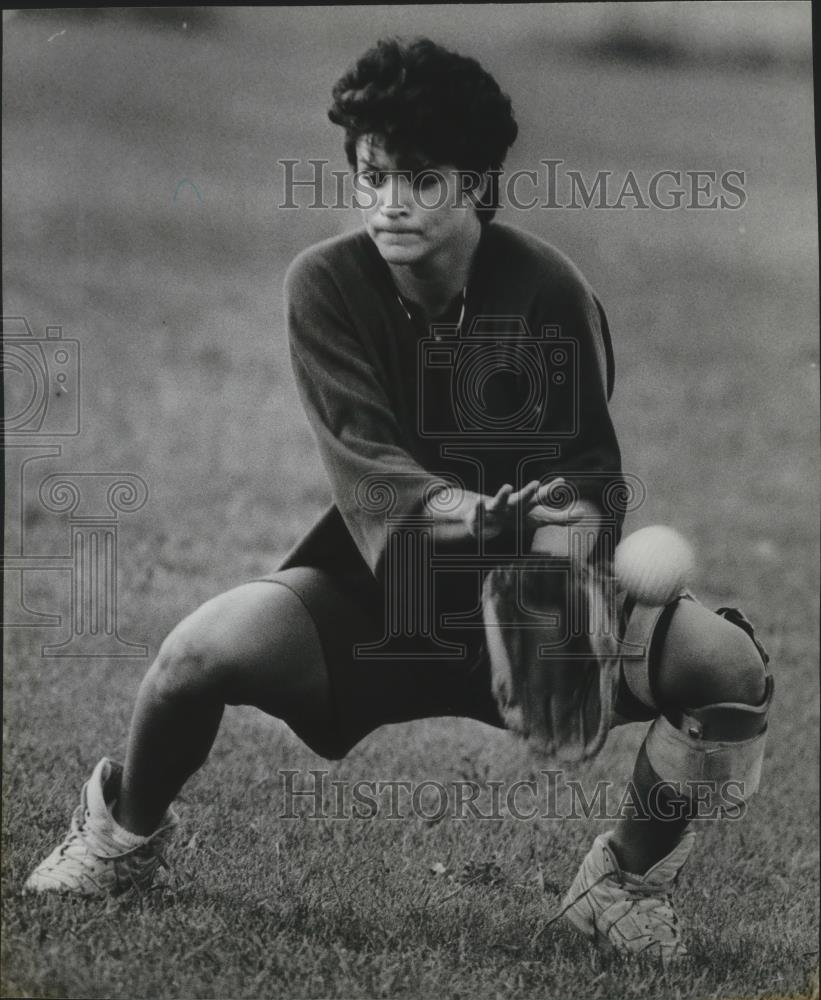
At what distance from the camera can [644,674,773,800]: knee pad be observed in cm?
320

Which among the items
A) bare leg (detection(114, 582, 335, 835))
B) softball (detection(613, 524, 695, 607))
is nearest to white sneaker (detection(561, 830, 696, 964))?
softball (detection(613, 524, 695, 607))

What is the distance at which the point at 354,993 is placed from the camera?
3.14m

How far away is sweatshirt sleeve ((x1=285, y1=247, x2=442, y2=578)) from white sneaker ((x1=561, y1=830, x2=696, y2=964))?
81 centimetres

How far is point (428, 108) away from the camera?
322 cm

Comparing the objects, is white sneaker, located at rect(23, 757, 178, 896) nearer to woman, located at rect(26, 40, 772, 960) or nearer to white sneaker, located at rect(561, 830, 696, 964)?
woman, located at rect(26, 40, 772, 960)

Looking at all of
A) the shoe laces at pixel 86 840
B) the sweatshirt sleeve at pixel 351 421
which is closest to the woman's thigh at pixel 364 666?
the sweatshirt sleeve at pixel 351 421

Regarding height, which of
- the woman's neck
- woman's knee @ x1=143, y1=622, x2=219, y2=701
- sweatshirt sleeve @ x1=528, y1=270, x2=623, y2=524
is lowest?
woman's knee @ x1=143, y1=622, x2=219, y2=701

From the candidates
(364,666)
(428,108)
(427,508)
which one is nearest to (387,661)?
(364,666)

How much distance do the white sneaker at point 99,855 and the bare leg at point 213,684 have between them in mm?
33

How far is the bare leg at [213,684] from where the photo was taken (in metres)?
3.22

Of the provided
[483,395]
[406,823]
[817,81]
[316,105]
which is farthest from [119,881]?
[817,81]

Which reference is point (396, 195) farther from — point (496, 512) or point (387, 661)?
point (387, 661)

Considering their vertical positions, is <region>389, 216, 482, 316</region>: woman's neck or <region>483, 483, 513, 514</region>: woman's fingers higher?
<region>389, 216, 482, 316</region>: woman's neck

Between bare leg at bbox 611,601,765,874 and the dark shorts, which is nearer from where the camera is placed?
bare leg at bbox 611,601,765,874
